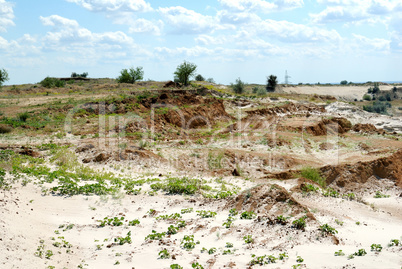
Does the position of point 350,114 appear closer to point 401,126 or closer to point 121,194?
point 401,126

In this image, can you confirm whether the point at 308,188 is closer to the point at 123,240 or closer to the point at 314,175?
the point at 314,175

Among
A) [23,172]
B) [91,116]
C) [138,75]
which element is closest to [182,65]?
[138,75]

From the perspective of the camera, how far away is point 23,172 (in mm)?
10305

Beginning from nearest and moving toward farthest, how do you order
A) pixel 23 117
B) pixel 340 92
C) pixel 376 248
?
1. pixel 376 248
2. pixel 23 117
3. pixel 340 92

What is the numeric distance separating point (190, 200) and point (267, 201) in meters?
1.93

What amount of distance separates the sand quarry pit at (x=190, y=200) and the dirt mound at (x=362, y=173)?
3cm

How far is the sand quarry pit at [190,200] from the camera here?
6246 mm

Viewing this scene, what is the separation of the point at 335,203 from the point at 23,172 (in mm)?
8146

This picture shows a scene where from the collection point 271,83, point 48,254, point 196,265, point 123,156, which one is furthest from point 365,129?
point 271,83

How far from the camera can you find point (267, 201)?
8.28m

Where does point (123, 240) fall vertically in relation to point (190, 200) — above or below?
below

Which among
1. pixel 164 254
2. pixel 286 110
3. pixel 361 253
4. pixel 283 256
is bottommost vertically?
pixel 164 254

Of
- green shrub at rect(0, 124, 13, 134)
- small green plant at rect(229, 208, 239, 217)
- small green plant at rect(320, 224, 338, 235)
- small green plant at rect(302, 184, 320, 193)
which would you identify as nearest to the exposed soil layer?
small green plant at rect(302, 184, 320, 193)

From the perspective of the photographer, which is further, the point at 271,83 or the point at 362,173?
the point at 271,83
